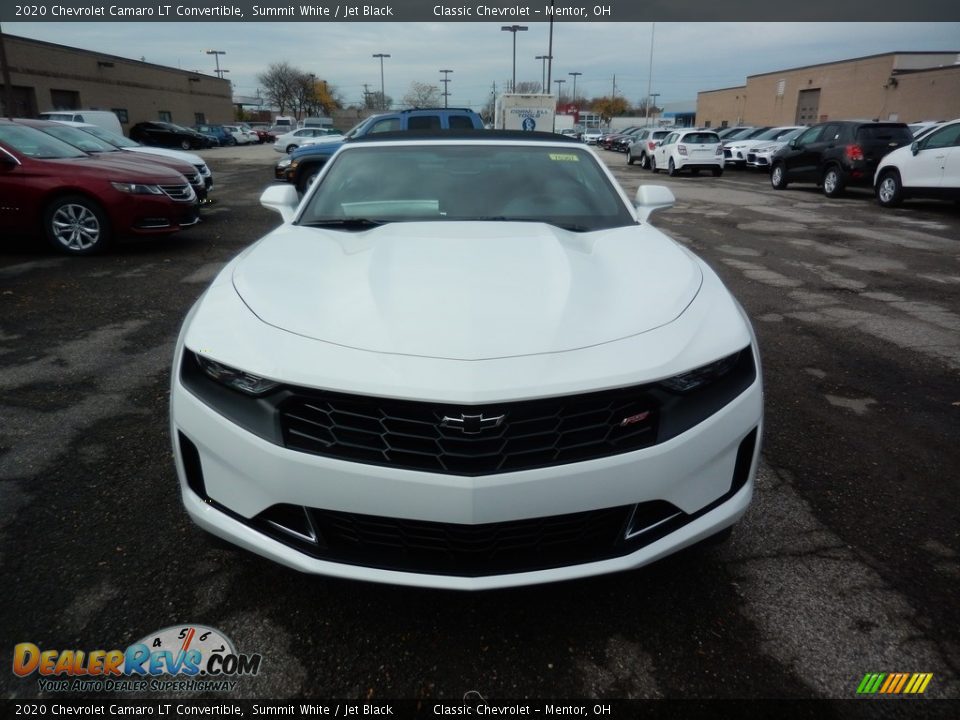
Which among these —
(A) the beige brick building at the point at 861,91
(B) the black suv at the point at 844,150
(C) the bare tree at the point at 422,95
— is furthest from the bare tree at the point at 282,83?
(B) the black suv at the point at 844,150

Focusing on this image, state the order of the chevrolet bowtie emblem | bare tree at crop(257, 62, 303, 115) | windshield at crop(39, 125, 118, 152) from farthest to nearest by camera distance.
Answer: bare tree at crop(257, 62, 303, 115) → windshield at crop(39, 125, 118, 152) → the chevrolet bowtie emblem

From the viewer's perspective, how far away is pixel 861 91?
3688cm

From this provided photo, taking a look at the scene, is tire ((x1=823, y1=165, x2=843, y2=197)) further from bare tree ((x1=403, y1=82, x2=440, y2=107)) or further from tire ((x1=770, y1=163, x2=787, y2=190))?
bare tree ((x1=403, y1=82, x2=440, y2=107))

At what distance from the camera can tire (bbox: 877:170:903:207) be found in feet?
41.8

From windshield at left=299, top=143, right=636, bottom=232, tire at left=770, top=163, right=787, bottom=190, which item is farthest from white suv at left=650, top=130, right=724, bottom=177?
windshield at left=299, top=143, right=636, bottom=232

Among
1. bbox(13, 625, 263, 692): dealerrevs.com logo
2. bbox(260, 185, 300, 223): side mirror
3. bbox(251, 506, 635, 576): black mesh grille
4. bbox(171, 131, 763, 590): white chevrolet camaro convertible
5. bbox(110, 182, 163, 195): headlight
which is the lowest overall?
bbox(13, 625, 263, 692): dealerrevs.com logo

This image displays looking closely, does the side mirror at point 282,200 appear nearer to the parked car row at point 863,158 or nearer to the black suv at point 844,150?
the parked car row at point 863,158

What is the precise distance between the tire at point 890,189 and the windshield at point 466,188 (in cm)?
1206

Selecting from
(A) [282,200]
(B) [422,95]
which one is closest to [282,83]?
(B) [422,95]

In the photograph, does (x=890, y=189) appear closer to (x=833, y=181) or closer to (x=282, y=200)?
(x=833, y=181)

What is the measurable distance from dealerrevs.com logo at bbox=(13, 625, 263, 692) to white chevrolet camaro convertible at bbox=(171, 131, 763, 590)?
39cm

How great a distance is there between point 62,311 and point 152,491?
365 centimetres

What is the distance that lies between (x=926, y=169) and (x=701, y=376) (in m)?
13.1

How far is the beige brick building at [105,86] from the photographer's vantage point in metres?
35.8
